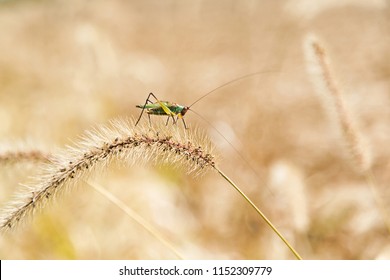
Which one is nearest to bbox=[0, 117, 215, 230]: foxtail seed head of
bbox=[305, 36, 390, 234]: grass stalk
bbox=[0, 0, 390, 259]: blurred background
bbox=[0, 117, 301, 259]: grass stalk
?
bbox=[0, 117, 301, 259]: grass stalk

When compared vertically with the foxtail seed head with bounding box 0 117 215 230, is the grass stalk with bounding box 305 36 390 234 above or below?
above

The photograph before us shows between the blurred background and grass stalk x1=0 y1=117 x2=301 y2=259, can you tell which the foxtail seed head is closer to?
grass stalk x1=0 y1=117 x2=301 y2=259

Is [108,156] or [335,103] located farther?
[335,103]

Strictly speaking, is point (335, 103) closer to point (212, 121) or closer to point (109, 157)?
point (109, 157)

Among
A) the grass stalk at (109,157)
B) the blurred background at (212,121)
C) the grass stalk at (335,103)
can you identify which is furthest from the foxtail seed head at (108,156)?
the grass stalk at (335,103)

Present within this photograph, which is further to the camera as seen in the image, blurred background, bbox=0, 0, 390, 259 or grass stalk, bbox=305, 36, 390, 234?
blurred background, bbox=0, 0, 390, 259

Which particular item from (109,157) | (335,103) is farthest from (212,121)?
(109,157)

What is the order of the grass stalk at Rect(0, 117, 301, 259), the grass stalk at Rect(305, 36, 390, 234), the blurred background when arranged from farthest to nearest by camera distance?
the blurred background, the grass stalk at Rect(305, 36, 390, 234), the grass stalk at Rect(0, 117, 301, 259)

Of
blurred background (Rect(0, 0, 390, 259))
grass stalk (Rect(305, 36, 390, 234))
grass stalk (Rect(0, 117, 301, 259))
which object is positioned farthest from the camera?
blurred background (Rect(0, 0, 390, 259))
